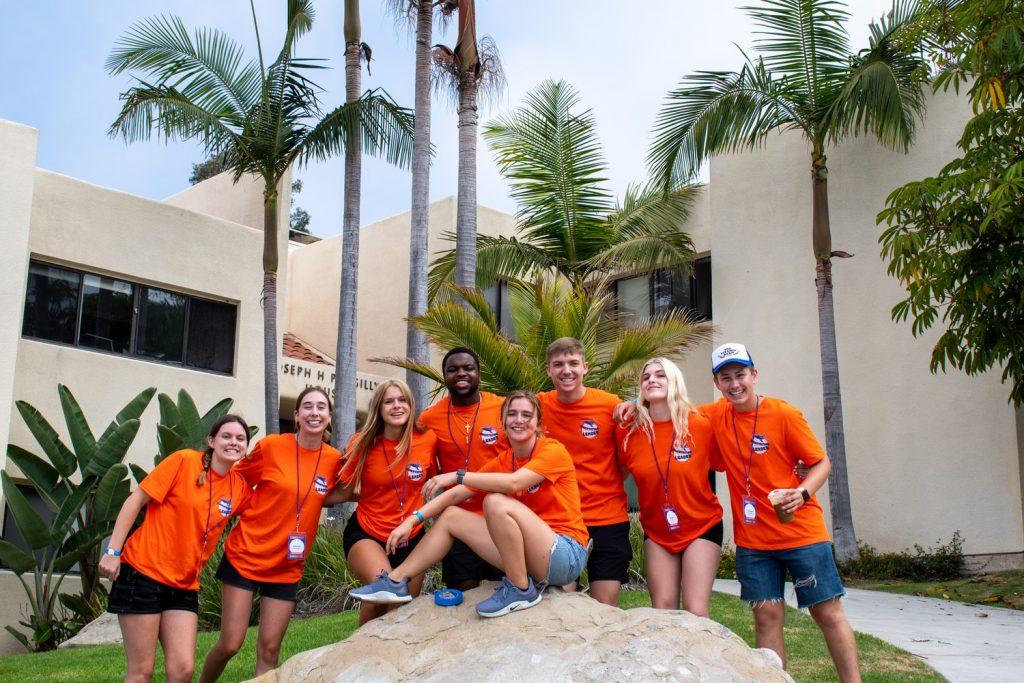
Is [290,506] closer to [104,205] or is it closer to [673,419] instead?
[673,419]

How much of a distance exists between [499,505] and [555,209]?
12.7m

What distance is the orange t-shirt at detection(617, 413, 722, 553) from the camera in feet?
18.3

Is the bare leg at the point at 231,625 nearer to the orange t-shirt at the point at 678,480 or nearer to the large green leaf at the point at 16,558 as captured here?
the orange t-shirt at the point at 678,480

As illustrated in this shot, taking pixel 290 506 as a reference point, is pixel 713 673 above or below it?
below

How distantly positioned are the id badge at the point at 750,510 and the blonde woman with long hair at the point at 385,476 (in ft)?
5.82

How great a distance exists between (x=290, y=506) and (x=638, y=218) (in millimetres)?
13168

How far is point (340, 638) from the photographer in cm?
902

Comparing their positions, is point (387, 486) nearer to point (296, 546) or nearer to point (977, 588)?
point (296, 546)

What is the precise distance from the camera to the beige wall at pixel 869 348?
46.2 feet

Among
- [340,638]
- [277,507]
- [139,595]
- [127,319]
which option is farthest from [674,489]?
[127,319]

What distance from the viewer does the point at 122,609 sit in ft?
17.6

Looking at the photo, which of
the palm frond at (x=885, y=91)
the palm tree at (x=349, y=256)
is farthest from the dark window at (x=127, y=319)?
the palm frond at (x=885, y=91)

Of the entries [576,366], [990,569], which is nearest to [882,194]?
[990,569]

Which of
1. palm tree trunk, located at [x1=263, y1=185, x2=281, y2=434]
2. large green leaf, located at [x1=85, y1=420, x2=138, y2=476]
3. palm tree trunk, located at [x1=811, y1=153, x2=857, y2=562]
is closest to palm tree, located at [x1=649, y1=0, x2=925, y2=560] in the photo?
palm tree trunk, located at [x1=811, y1=153, x2=857, y2=562]
